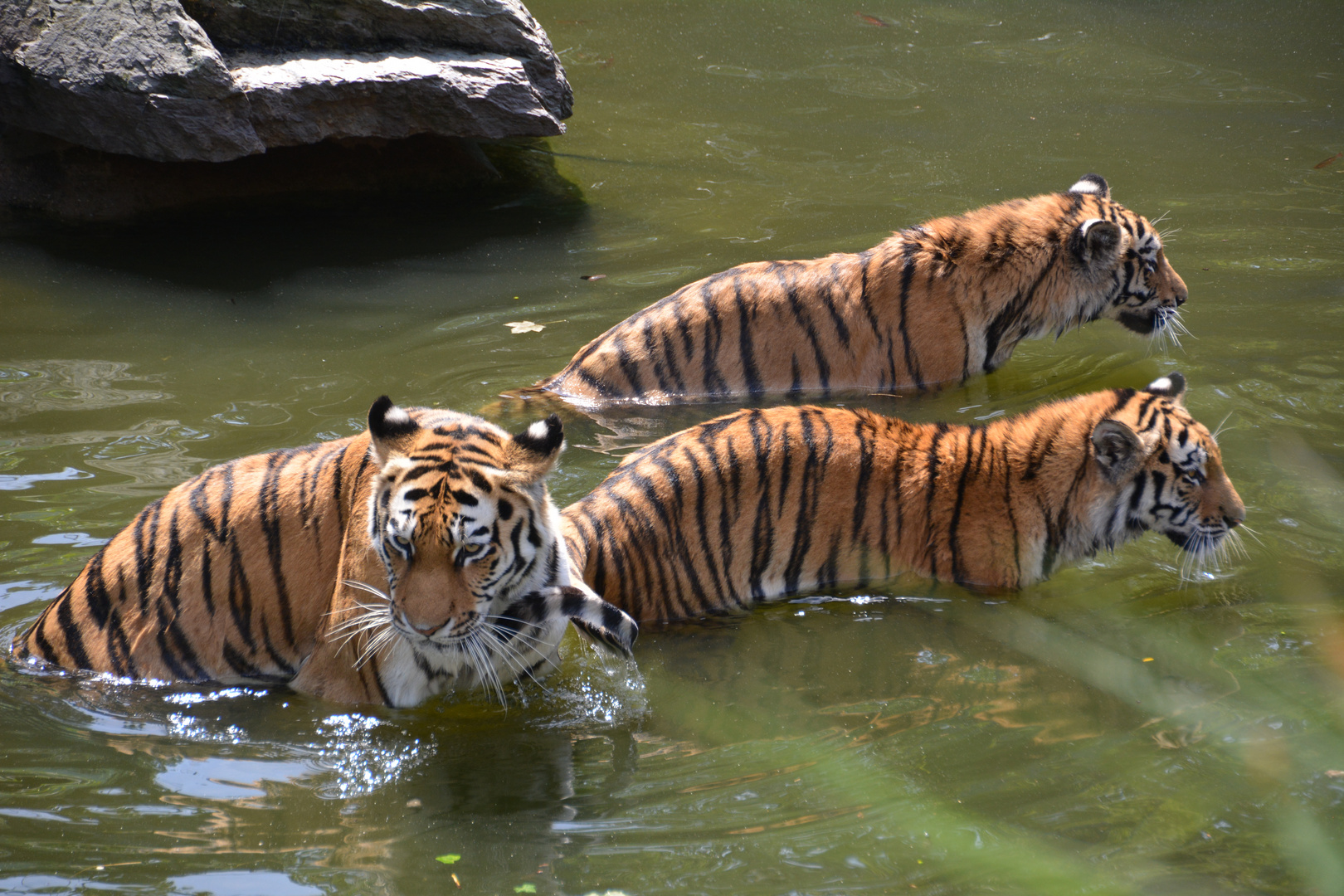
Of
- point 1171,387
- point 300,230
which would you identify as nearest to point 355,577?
point 1171,387

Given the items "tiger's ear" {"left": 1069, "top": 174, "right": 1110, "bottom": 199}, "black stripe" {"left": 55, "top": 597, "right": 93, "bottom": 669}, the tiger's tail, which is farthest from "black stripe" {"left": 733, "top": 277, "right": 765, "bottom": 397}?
"black stripe" {"left": 55, "top": 597, "right": 93, "bottom": 669}

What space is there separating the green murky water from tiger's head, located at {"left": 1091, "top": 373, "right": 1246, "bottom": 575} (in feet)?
0.80

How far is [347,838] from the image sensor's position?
2.79 metres

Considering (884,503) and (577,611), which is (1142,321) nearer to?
(884,503)

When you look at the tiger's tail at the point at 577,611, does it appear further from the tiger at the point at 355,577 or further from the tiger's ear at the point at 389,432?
the tiger's ear at the point at 389,432

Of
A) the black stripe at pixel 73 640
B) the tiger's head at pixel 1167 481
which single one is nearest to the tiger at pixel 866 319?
the tiger's head at pixel 1167 481

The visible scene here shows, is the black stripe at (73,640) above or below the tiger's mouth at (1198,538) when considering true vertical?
below

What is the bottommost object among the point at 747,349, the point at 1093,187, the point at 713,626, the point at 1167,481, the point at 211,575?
the point at 713,626

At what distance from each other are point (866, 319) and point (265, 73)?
3.60 metres

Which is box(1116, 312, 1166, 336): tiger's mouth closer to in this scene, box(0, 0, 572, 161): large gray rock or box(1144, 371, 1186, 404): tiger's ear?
box(1144, 371, 1186, 404): tiger's ear

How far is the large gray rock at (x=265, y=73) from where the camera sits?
597cm

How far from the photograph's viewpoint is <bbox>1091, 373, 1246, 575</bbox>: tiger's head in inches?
145

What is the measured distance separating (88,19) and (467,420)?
4322 mm

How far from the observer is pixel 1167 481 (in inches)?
146
